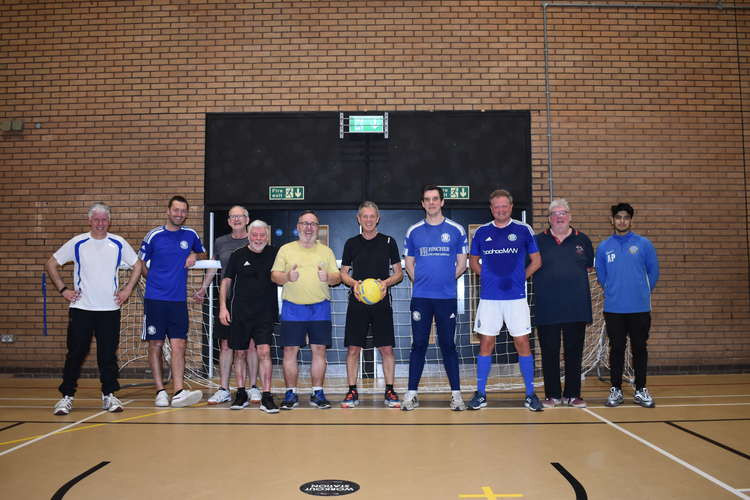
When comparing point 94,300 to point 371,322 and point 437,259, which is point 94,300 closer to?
point 371,322

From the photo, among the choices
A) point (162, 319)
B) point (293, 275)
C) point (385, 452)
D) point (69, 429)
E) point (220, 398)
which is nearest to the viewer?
point (385, 452)

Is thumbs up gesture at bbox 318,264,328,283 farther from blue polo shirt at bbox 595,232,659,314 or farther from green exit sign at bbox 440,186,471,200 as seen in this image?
green exit sign at bbox 440,186,471,200

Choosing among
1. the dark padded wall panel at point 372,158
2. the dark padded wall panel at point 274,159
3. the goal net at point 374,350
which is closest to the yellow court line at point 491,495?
the goal net at point 374,350

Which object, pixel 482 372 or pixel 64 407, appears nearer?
pixel 64 407

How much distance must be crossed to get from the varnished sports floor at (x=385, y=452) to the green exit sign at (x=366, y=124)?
4399 millimetres

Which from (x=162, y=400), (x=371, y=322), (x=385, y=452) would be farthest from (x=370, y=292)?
(x=162, y=400)

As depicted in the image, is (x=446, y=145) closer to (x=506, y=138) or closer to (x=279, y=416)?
(x=506, y=138)

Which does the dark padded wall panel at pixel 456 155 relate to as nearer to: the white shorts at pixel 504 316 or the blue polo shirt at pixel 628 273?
the blue polo shirt at pixel 628 273

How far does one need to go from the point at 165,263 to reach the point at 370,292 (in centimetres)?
215

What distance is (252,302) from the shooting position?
18.4ft

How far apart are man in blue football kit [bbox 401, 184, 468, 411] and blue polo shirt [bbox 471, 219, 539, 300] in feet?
0.83

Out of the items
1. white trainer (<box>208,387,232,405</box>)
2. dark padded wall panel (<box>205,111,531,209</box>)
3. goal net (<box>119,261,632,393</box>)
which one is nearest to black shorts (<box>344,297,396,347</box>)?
white trainer (<box>208,387,232,405</box>)

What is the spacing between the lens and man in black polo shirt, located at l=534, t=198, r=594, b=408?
5.55 metres

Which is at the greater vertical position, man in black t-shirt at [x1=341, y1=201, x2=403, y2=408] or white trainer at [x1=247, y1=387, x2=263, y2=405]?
man in black t-shirt at [x1=341, y1=201, x2=403, y2=408]
